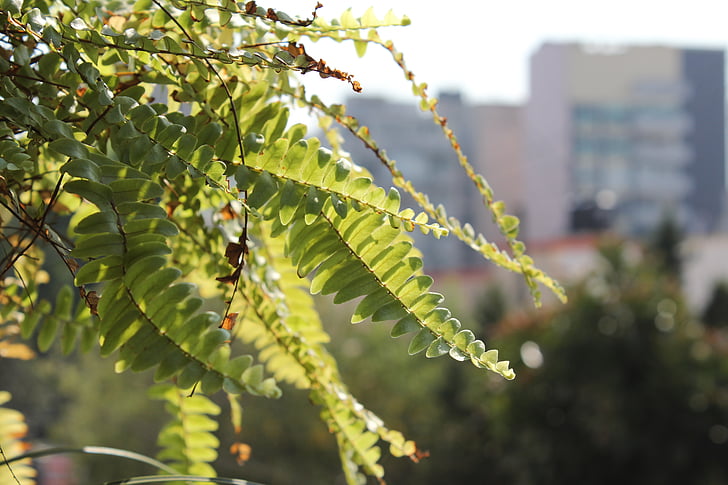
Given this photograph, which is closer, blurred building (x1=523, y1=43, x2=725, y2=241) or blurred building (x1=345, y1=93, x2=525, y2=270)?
blurred building (x1=523, y1=43, x2=725, y2=241)

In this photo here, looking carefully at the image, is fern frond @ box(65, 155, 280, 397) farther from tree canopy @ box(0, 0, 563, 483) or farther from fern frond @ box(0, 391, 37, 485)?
fern frond @ box(0, 391, 37, 485)

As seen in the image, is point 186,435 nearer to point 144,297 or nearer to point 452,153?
point 144,297

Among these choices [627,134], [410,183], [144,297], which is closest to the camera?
[144,297]

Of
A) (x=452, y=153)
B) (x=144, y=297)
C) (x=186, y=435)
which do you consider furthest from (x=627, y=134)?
(x=144, y=297)

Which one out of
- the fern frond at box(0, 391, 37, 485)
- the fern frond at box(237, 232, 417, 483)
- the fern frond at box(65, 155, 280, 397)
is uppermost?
the fern frond at box(65, 155, 280, 397)

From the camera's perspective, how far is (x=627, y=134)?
1716cm

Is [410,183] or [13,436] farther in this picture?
[13,436]

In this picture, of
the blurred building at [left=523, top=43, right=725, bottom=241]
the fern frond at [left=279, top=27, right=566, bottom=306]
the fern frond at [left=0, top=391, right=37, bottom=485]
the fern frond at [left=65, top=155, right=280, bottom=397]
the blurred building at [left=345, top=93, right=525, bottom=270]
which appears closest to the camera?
the fern frond at [left=65, top=155, right=280, bottom=397]

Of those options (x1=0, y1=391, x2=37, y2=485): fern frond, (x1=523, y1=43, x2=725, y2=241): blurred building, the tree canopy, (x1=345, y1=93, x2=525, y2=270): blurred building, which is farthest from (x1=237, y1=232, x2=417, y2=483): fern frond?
(x1=345, y1=93, x2=525, y2=270): blurred building

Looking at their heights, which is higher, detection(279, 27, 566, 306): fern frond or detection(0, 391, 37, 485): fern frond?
detection(279, 27, 566, 306): fern frond

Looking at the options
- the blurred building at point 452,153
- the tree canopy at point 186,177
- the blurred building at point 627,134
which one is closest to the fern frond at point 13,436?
the tree canopy at point 186,177

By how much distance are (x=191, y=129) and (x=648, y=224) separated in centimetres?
1784

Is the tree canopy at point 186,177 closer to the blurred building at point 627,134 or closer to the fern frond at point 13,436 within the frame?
the fern frond at point 13,436

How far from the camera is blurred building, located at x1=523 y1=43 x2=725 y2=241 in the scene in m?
15.9
